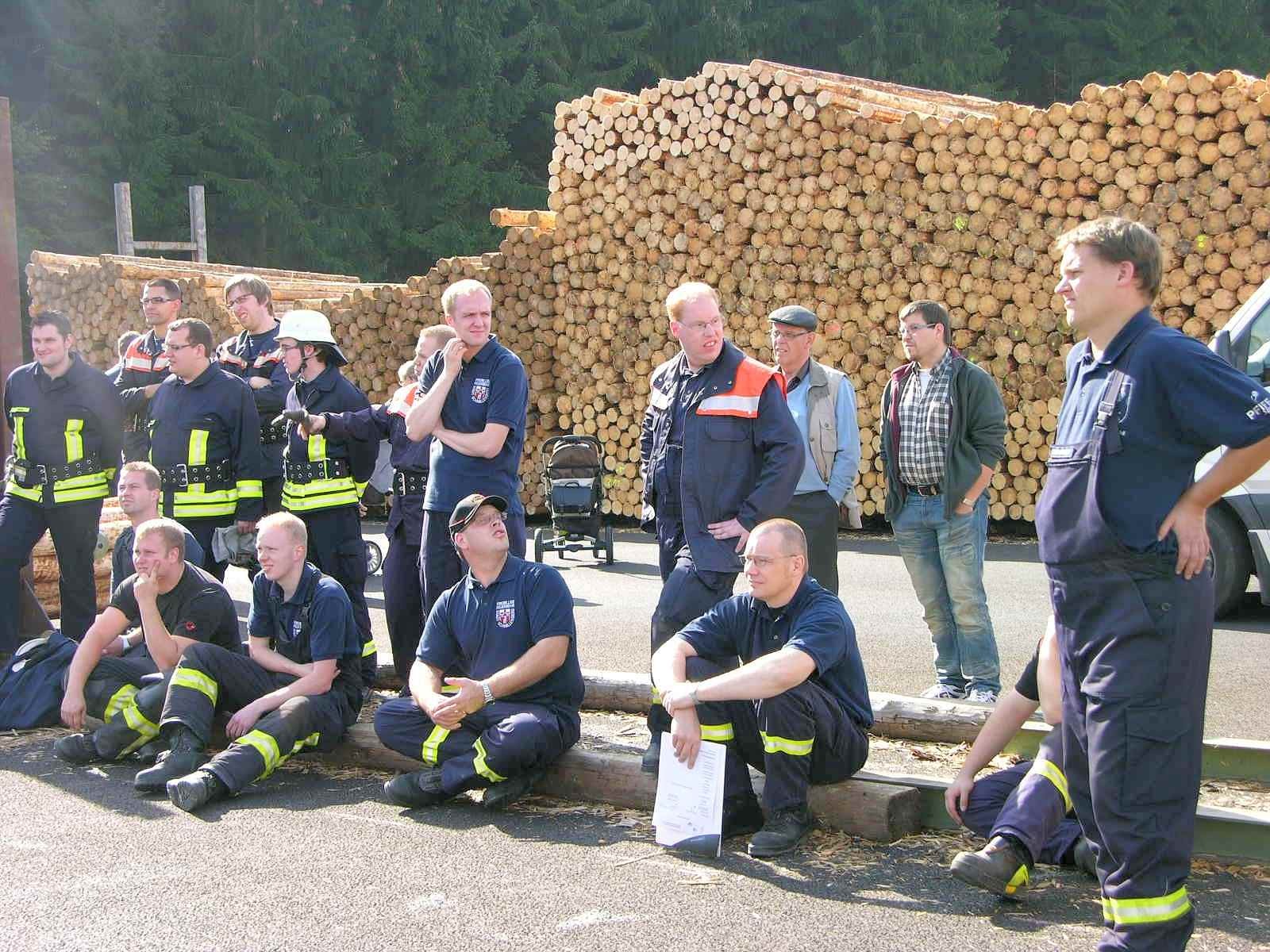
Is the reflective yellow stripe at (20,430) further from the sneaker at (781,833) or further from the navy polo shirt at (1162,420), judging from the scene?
the navy polo shirt at (1162,420)

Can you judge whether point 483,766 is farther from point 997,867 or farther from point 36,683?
Answer: point 36,683

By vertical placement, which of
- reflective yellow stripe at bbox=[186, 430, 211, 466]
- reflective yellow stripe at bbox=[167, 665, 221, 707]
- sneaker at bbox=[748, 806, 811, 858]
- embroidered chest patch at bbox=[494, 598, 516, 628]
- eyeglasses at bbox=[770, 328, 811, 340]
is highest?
eyeglasses at bbox=[770, 328, 811, 340]

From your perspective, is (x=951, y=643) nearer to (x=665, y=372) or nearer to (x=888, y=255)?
(x=665, y=372)

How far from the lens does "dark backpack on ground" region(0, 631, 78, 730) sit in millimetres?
7375

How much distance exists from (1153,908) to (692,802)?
189 centimetres

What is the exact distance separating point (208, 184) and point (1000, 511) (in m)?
20.3

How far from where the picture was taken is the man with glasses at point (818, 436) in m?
7.15

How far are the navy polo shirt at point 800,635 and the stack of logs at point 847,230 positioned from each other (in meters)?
7.86

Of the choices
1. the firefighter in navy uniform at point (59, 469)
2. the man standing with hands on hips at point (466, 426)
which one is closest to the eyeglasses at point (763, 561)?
the man standing with hands on hips at point (466, 426)

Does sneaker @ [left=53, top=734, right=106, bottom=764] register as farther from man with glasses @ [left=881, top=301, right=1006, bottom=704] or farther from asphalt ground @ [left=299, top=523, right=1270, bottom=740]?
man with glasses @ [left=881, top=301, right=1006, bottom=704]

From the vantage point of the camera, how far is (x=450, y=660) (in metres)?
6.13

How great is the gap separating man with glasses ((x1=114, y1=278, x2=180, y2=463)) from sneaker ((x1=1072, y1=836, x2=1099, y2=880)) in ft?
20.6

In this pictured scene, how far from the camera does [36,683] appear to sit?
294 inches

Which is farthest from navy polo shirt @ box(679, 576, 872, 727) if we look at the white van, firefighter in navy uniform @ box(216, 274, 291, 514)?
the white van
